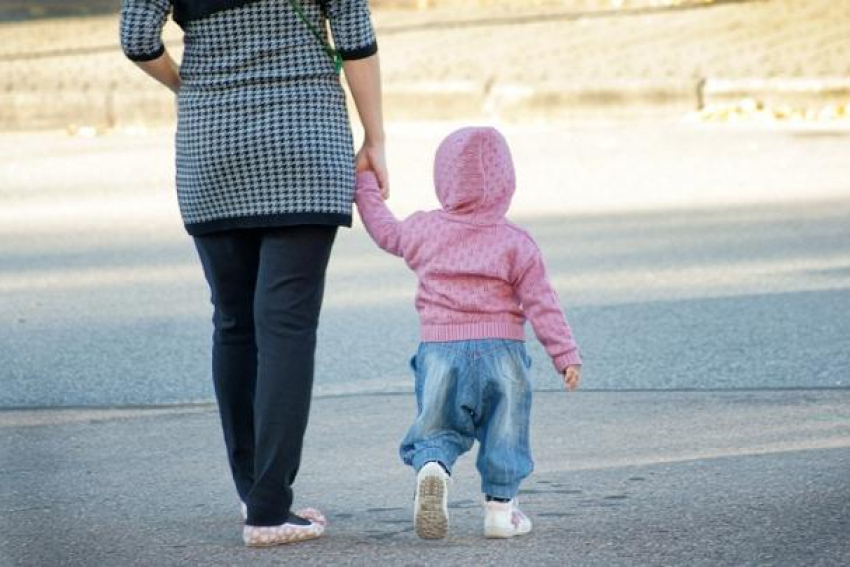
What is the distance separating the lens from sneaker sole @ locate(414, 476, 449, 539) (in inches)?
154

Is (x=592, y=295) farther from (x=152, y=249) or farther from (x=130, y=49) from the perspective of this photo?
(x=130, y=49)

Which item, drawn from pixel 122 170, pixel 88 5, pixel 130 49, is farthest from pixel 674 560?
pixel 88 5

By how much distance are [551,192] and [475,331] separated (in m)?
6.35

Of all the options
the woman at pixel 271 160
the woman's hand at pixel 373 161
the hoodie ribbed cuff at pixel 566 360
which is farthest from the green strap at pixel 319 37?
the hoodie ribbed cuff at pixel 566 360

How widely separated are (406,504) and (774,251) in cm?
416

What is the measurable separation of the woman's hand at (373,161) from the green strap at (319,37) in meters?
0.19

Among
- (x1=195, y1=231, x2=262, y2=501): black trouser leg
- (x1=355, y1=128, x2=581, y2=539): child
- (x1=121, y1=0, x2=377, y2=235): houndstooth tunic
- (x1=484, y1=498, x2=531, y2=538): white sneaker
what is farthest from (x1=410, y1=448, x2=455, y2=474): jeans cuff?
(x1=121, y1=0, x2=377, y2=235): houndstooth tunic

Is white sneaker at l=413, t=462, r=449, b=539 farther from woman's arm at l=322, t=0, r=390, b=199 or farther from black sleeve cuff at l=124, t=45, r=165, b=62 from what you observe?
black sleeve cuff at l=124, t=45, r=165, b=62

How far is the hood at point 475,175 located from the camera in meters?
4.03

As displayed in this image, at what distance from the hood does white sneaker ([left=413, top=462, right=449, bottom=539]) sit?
0.56m

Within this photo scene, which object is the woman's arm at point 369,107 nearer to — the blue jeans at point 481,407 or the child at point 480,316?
the child at point 480,316

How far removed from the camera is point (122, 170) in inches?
461

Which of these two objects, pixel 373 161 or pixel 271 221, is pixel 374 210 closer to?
pixel 373 161

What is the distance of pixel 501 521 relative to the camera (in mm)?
4051
